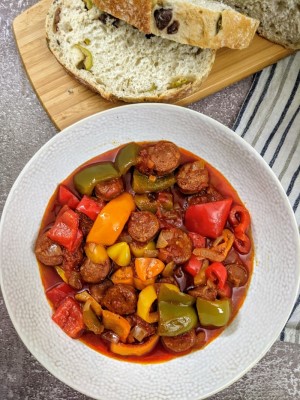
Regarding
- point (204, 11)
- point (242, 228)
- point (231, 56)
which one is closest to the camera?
point (204, 11)

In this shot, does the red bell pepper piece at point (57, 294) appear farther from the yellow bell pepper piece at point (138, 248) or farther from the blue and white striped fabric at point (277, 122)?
the blue and white striped fabric at point (277, 122)

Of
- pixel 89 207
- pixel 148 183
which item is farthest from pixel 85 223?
pixel 148 183

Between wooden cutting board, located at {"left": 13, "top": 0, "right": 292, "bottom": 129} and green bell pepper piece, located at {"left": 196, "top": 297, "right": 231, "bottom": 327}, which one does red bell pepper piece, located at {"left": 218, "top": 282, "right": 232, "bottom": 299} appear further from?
wooden cutting board, located at {"left": 13, "top": 0, "right": 292, "bottom": 129}

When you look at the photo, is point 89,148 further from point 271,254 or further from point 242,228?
point 271,254

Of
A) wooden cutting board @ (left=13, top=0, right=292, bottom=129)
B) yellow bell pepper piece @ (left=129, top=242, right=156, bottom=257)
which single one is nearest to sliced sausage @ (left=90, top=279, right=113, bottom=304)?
yellow bell pepper piece @ (left=129, top=242, right=156, bottom=257)

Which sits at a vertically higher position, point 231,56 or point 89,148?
point 231,56

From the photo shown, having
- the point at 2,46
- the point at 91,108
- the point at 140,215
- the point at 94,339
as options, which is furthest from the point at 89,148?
the point at 94,339

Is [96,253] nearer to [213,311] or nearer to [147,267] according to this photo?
[147,267]

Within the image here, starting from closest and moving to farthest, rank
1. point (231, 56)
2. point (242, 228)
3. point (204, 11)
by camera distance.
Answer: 1. point (204, 11)
2. point (242, 228)
3. point (231, 56)
